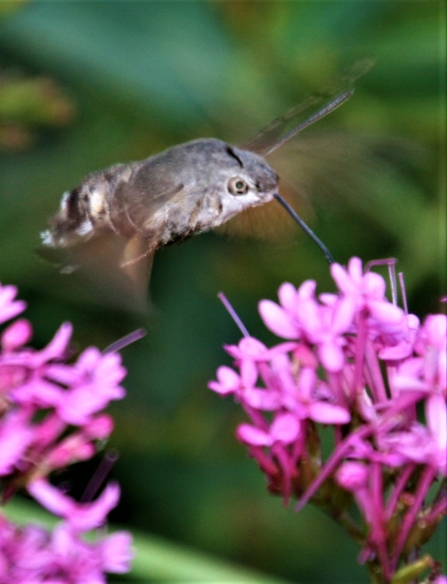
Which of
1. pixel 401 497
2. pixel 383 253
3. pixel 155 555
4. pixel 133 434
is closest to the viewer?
pixel 401 497

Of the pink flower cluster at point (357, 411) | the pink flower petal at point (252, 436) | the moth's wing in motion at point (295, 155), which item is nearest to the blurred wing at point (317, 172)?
the moth's wing in motion at point (295, 155)

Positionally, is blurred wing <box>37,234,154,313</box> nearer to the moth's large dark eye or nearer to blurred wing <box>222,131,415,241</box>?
the moth's large dark eye

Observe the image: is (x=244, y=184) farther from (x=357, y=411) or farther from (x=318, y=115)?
(x=357, y=411)

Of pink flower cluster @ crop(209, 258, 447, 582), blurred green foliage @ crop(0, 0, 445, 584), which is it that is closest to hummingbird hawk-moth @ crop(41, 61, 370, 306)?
pink flower cluster @ crop(209, 258, 447, 582)

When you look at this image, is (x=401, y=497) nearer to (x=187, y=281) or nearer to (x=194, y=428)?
(x=194, y=428)

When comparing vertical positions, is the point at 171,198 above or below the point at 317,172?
above

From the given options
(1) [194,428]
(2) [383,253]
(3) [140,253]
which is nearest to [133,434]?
(1) [194,428]

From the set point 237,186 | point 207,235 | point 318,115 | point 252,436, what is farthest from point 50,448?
point 207,235

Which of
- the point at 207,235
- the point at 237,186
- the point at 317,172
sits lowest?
the point at 207,235
